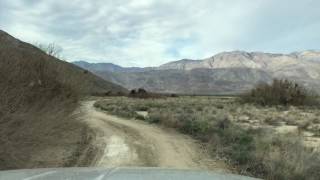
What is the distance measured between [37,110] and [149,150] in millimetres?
4307

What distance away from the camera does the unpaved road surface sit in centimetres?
1591

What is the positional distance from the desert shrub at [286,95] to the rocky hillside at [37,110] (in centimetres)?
3619

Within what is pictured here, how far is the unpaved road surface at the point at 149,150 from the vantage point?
1591 centimetres

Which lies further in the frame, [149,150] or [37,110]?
[149,150]

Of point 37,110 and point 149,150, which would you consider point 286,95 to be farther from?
point 37,110

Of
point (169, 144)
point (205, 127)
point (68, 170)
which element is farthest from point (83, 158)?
point (68, 170)

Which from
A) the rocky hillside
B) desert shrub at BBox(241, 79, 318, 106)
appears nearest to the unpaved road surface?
the rocky hillside

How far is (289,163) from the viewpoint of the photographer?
14.1 metres

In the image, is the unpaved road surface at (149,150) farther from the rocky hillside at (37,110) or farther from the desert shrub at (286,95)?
the desert shrub at (286,95)

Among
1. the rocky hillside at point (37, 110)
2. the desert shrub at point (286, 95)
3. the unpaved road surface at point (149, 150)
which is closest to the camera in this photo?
the rocky hillside at point (37, 110)

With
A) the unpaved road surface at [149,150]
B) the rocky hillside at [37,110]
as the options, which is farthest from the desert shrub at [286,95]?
the rocky hillside at [37,110]

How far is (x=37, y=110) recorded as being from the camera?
52.1ft

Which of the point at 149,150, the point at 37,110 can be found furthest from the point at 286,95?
the point at 37,110

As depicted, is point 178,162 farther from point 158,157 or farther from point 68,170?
point 68,170
